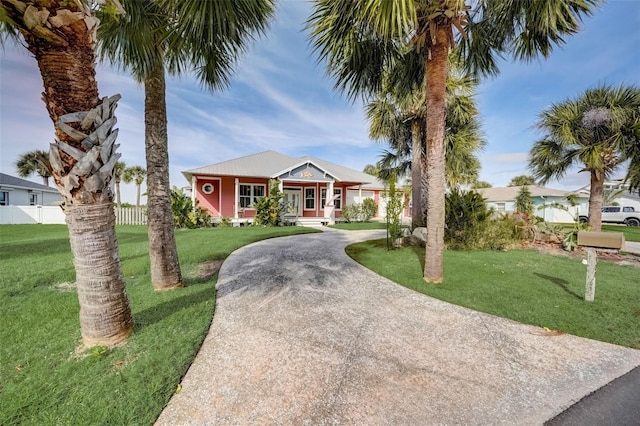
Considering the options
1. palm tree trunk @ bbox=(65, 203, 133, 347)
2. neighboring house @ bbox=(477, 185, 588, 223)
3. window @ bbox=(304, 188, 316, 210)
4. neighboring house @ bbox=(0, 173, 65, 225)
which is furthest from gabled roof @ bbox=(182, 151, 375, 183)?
neighboring house @ bbox=(477, 185, 588, 223)

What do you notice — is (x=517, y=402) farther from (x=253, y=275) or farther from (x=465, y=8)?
(x=465, y=8)

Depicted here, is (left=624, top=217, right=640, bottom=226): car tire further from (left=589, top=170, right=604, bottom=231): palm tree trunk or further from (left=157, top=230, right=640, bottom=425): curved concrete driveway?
(left=157, top=230, right=640, bottom=425): curved concrete driveway

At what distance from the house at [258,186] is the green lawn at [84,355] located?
11.8 metres

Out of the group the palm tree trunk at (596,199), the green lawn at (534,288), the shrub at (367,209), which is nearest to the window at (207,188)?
the shrub at (367,209)

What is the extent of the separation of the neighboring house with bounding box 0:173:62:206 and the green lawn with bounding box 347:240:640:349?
25.6 meters

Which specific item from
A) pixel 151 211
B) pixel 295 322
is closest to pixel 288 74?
pixel 151 211

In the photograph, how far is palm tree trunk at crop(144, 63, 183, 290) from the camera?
4.25 m

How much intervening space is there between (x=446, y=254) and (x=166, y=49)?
27.9ft

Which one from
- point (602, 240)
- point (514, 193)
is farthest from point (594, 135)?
point (514, 193)

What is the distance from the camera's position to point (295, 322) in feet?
11.5

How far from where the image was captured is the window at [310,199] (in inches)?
765

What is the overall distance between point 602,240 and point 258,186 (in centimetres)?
1647

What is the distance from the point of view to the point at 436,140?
4973mm

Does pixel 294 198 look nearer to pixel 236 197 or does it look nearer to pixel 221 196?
pixel 236 197
